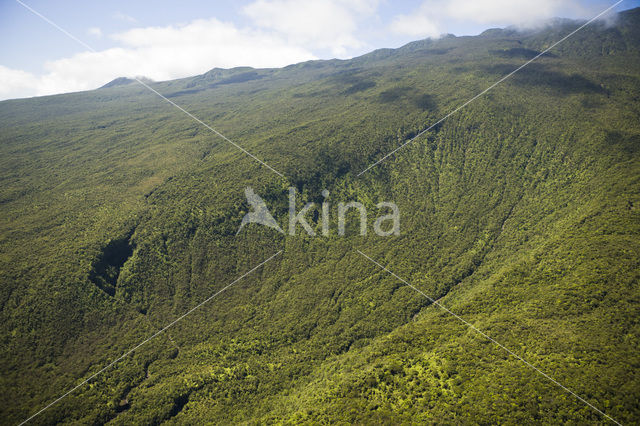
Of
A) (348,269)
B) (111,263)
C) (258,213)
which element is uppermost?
(258,213)

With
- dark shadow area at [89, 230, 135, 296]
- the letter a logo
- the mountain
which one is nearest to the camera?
the mountain

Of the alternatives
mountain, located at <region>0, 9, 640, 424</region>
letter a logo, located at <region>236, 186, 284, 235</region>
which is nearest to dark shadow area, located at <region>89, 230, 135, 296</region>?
mountain, located at <region>0, 9, 640, 424</region>

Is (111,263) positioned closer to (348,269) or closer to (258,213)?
(258,213)

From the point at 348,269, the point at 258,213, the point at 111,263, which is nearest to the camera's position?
the point at 111,263

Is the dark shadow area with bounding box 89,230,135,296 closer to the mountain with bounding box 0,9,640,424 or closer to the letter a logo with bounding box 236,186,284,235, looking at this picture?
the mountain with bounding box 0,9,640,424

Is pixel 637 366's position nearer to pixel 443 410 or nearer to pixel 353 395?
pixel 443 410

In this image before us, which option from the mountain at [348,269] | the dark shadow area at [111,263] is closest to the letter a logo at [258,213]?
the mountain at [348,269]

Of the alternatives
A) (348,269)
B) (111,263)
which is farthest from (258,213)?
(111,263)
